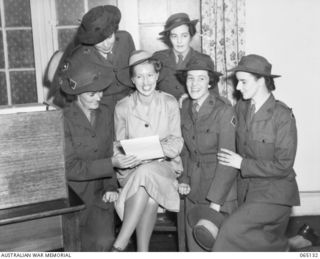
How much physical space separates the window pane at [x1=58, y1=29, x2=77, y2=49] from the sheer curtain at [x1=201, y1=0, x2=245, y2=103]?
1253mm

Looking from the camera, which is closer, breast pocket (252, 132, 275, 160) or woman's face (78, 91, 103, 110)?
breast pocket (252, 132, 275, 160)

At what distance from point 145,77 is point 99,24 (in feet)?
1.75

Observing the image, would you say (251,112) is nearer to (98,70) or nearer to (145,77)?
(145,77)

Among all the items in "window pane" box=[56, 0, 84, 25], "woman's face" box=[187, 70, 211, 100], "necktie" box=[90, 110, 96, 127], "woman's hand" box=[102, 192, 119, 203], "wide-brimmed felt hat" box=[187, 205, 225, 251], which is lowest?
"wide-brimmed felt hat" box=[187, 205, 225, 251]

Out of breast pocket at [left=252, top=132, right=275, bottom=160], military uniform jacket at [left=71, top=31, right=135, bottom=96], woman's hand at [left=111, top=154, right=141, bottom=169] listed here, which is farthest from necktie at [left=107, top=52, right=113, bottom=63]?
breast pocket at [left=252, top=132, right=275, bottom=160]

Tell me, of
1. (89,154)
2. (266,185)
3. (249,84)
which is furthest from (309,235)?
(89,154)

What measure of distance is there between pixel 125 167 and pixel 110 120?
46 cm

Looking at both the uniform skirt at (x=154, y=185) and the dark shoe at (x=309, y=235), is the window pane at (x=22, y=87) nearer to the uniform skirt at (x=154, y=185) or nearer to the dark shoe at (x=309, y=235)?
the uniform skirt at (x=154, y=185)

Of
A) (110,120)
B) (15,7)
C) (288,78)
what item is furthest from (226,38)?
(15,7)

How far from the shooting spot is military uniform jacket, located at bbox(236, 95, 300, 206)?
266cm

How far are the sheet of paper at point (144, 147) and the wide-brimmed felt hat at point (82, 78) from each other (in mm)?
467

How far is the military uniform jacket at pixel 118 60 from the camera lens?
3.16m

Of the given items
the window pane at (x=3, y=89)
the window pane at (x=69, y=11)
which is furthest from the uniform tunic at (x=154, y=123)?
the window pane at (x=3, y=89)

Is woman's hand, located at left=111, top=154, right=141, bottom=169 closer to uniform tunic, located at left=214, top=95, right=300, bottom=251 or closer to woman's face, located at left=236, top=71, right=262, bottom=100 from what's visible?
uniform tunic, located at left=214, top=95, right=300, bottom=251
